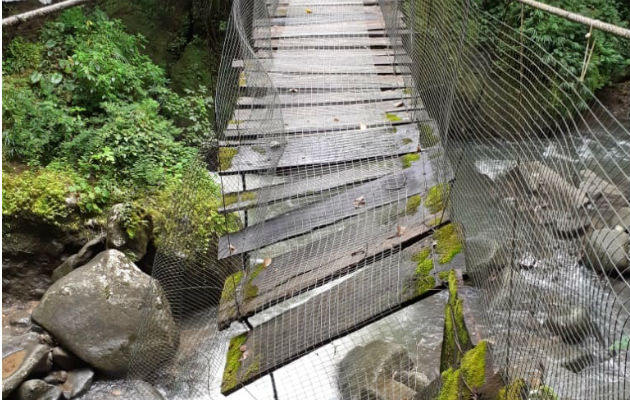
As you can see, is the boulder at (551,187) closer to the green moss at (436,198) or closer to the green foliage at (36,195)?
the green moss at (436,198)

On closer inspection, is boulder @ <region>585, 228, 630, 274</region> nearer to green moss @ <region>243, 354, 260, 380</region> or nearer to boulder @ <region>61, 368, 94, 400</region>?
green moss @ <region>243, 354, 260, 380</region>

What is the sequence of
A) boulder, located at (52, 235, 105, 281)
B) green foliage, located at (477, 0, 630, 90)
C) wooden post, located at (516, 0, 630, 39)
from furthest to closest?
green foliage, located at (477, 0, 630, 90)
boulder, located at (52, 235, 105, 281)
wooden post, located at (516, 0, 630, 39)

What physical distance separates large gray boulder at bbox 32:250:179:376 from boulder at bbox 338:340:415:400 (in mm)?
1467

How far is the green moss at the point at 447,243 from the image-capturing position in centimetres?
296

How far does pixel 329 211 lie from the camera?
3.65 m

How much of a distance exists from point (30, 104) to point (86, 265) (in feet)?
6.85

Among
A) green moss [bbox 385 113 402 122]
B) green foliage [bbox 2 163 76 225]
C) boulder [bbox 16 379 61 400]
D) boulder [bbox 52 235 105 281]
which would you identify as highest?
green moss [bbox 385 113 402 122]

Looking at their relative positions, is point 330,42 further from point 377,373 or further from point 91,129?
point 377,373

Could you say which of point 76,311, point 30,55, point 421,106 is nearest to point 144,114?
point 30,55

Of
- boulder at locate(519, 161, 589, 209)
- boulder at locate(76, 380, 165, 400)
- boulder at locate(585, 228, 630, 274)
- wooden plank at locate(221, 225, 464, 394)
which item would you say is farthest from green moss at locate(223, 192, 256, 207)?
boulder at locate(585, 228, 630, 274)

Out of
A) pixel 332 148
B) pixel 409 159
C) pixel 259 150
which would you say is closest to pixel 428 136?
pixel 409 159

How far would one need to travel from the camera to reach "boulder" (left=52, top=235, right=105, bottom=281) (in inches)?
204

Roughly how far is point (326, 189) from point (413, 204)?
0.66 m

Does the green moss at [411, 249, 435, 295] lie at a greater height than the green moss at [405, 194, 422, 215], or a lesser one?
lesser
